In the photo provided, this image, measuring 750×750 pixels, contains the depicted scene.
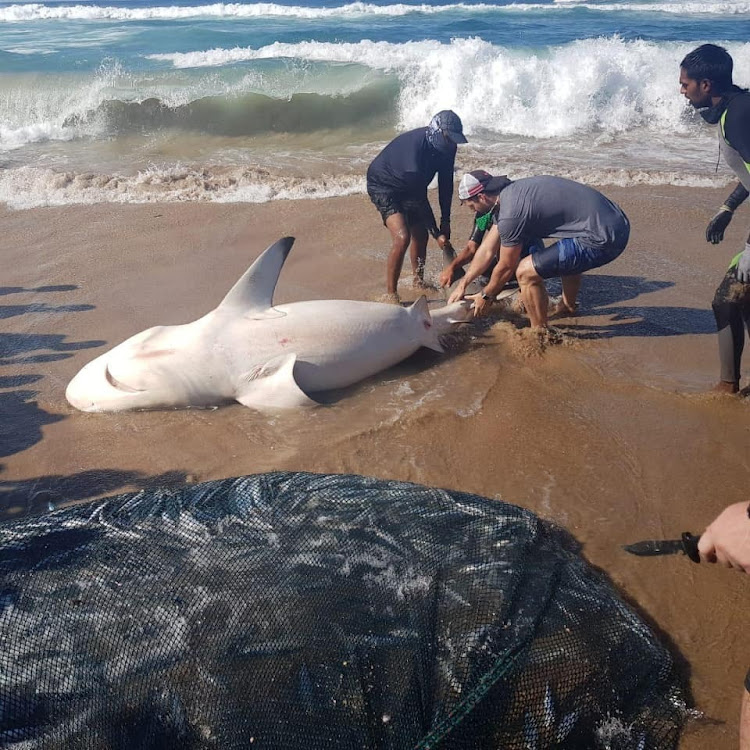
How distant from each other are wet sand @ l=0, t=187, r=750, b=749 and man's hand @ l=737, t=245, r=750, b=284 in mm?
1077

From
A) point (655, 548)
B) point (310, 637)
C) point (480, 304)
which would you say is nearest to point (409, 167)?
point (480, 304)

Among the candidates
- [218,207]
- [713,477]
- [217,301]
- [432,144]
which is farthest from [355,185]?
[713,477]

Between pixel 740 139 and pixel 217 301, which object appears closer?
pixel 740 139

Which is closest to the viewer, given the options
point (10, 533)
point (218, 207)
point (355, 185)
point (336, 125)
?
point (10, 533)

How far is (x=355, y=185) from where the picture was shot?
41.3ft

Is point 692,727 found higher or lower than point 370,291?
lower

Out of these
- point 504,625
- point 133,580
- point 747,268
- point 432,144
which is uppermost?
point 432,144

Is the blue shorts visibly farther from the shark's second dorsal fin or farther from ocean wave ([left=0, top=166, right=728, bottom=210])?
ocean wave ([left=0, top=166, right=728, bottom=210])

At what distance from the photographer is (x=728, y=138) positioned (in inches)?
218

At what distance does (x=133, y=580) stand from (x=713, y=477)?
404cm

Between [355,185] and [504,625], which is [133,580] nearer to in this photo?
[504,625]

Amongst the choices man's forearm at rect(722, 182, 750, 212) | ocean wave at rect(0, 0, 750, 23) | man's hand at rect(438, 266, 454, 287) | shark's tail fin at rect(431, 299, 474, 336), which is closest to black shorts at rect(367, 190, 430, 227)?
man's hand at rect(438, 266, 454, 287)

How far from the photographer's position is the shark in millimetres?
6008

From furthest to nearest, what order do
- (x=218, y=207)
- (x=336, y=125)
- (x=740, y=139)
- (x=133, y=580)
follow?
1. (x=336, y=125)
2. (x=218, y=207)
3. (x=740, y=139)
4. (x=133, y=580)
